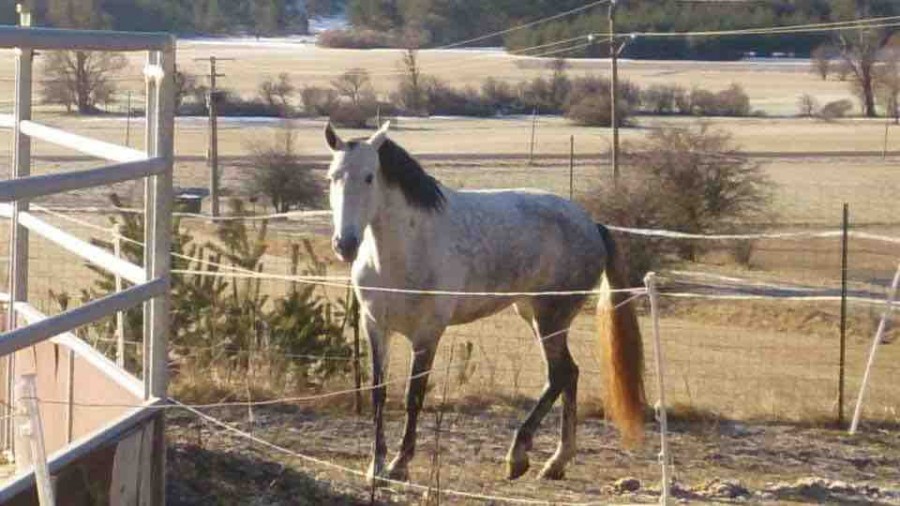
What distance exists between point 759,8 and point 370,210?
75.7 meters

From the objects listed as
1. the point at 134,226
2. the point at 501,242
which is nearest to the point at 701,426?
the point at 501,242

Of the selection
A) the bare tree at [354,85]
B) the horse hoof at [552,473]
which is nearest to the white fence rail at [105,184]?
the horse hoof at [552,473]

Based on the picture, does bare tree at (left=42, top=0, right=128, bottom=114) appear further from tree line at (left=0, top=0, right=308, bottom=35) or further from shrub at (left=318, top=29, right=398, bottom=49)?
shrub at (left=318, top=29, right=398, bottom=49)

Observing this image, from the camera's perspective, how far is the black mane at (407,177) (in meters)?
9.01

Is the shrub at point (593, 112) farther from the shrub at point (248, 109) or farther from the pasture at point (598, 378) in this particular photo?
the pasture at point (598, 378)

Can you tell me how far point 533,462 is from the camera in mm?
9695

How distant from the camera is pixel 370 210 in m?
8.77

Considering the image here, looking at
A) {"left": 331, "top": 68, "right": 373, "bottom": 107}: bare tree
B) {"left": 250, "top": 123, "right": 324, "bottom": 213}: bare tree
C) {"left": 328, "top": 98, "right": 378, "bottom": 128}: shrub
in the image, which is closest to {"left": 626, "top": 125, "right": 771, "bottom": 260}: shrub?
{"left": 250, "top": 123, "right": 324, "bottom": 213}: bare tree

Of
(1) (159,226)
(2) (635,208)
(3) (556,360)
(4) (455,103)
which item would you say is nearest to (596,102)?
(4) (455,103)

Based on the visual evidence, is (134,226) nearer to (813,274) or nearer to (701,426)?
(701,426)

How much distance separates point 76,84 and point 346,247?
34.8 metres

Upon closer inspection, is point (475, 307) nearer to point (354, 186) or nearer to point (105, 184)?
point (354, 186)

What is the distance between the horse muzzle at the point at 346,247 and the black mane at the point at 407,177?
2.04ft

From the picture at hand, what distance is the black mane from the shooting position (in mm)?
9008
